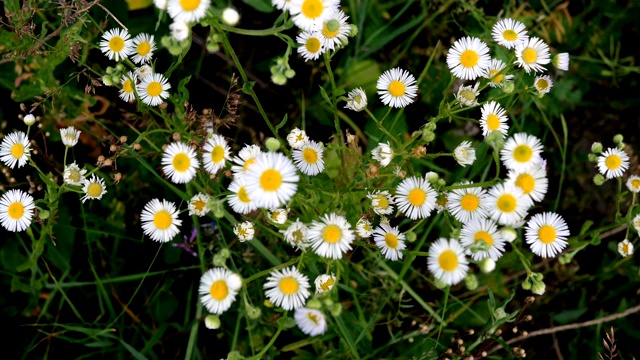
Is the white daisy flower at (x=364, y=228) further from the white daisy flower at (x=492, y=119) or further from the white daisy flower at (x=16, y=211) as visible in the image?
the white daisy flower at (x=16, y=211)

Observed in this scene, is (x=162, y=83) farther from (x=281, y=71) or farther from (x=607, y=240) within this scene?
(x=607, y=240)

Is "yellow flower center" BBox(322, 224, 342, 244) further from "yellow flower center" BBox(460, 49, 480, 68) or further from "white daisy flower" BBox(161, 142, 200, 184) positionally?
"yellow flower center" BBox(460, 49, 480, 68)

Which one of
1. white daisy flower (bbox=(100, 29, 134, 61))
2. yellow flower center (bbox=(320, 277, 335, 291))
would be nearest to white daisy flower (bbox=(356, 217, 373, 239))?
yellow flower center (bbox=(320, 277, 335, 291))

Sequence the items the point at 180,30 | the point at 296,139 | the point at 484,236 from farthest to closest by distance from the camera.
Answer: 1. the point at 296,139
2. the point at 484,236
3. the point at 180,30

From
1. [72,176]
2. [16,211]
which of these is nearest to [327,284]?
[72,176]

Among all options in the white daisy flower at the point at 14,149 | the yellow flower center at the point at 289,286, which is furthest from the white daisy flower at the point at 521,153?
the white daisy flower at the point at 14,149

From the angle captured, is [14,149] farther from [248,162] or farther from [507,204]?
[507,204]
